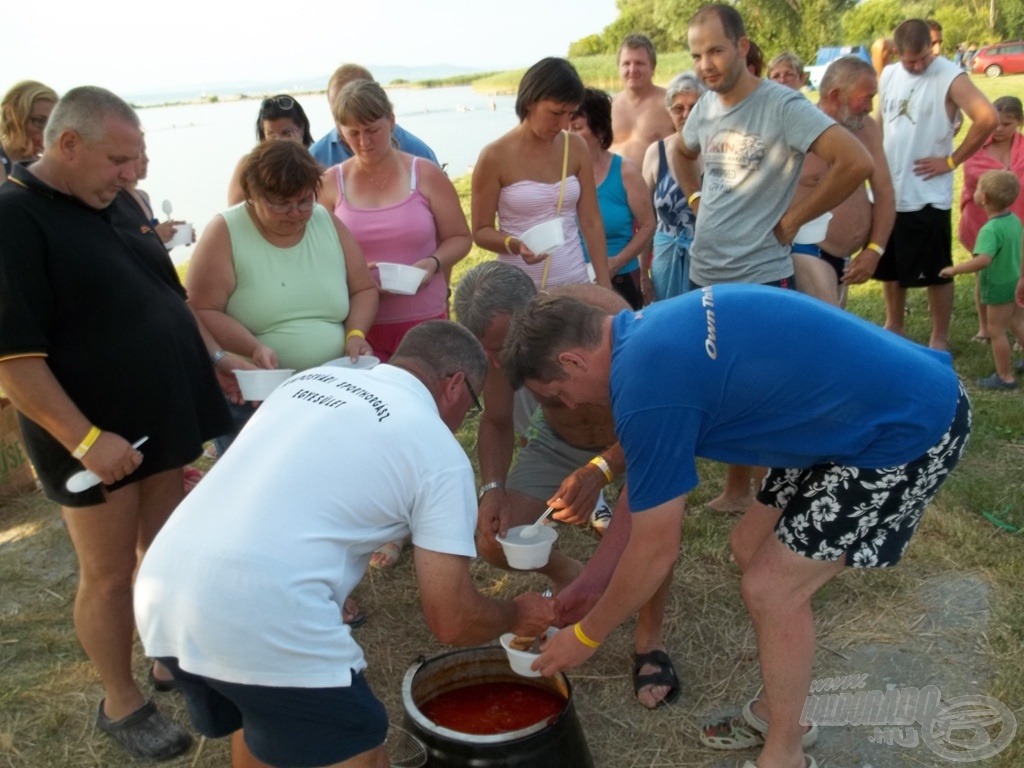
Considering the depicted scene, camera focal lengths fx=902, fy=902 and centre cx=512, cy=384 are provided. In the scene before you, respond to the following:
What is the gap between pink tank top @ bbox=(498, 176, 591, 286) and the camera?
12.7 ft

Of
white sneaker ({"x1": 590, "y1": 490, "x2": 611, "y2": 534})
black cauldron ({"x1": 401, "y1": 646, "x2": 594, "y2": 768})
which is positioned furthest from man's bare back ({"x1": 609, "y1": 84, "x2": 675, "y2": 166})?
black cauldron ({"x1": 401, "y1": 646, "x2": 594, "y2": 768})

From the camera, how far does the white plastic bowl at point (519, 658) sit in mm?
2154

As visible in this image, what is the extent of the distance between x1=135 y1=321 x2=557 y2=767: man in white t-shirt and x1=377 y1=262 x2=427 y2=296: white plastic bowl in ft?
4.56

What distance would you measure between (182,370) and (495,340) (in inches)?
35.0

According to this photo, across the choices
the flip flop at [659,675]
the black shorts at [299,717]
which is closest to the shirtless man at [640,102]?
the flip flop at [659,675]

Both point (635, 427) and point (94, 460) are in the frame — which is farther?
point (94, 460)

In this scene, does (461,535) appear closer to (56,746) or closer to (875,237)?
(56,746)

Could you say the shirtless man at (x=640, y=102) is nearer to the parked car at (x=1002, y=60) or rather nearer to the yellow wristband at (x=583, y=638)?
the yellow wristband at (x=583, y=638)

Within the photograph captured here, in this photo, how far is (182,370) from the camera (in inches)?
97.6

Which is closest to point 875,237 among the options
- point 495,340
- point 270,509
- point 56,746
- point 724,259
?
point 724,259

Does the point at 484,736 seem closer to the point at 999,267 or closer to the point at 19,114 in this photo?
the point at 19,114

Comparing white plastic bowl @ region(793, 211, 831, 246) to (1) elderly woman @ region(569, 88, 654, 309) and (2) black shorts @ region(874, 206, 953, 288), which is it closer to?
(1) elderly woman @ region(569, 88, 654, 309)

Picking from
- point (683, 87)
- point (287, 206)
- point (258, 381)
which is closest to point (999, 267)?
point (683, 87)

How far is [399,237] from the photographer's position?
140 inches
